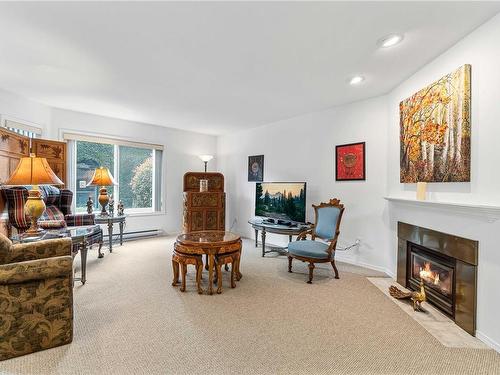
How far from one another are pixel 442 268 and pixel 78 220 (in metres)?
4.80

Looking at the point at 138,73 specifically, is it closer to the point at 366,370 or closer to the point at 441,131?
the point at 441,131

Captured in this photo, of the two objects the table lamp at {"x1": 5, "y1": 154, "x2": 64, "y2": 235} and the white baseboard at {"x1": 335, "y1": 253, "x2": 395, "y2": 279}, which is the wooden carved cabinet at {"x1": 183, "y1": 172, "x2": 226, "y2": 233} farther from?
the table lamp at {"x1": 5, "y1": 154, "x2": 64, "y2": 235}

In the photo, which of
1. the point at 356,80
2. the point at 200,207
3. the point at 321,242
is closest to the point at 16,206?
the point at 200,207

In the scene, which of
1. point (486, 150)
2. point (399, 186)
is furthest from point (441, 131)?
point (399, 186)

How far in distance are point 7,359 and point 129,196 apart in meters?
3.92

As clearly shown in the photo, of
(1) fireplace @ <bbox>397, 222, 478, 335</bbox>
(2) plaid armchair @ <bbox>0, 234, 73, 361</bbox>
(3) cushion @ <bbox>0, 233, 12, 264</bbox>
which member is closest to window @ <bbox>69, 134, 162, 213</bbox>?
(3) cushion @ <bbox>0, 233, 12, 264</bbox>

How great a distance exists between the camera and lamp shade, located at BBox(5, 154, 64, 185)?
241cm

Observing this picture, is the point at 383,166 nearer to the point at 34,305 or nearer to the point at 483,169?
the point at 483,169

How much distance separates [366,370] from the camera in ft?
5.42

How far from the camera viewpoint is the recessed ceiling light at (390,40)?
2170 mm

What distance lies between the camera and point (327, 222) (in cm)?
362

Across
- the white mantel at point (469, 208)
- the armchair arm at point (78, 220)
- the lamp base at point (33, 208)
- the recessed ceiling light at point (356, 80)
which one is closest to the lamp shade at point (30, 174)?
the lamp base at point (33, 208)

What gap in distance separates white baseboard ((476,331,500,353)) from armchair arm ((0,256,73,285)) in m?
3.23

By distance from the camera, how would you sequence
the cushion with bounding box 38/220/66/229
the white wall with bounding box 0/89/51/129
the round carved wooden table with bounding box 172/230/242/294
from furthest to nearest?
the white wall with bounding box 0/89/51/129, the cushion with bounding box 38/220/66/229, the round carved wooden table with bounding box 172/230/242/294
